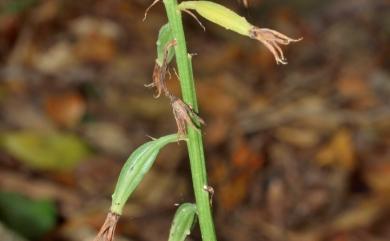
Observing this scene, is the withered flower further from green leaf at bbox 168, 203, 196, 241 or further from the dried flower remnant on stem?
green leaf at bbox 168, 203, 196, 241

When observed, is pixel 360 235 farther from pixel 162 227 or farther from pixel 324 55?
pixel 324 55

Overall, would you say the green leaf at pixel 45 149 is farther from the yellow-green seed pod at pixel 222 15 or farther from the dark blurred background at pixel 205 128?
the yellow-green seed pod at pixel 222 15

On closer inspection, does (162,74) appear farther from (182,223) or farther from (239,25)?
(182,223)

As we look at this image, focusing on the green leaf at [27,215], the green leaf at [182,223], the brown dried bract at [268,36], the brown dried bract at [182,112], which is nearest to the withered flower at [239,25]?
the brown dried bract at [268,36]

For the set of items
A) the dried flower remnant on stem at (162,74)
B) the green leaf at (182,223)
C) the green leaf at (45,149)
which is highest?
the green leaf at (45,149)

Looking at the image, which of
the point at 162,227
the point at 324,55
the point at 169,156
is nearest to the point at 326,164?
the point at 169,156

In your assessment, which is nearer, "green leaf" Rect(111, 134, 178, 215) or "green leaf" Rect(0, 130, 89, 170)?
"green leaf" Rect(111, 134, 178, 215)

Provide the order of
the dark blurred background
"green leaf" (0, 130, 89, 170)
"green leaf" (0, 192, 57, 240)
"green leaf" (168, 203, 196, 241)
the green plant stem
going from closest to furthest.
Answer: the green plant stem, "green leaf" (168, 203, 196, 241), "green leaf" (0, 192, 57, 240), the dark blurred background, "green leaf" (0, 130, 89, 170)

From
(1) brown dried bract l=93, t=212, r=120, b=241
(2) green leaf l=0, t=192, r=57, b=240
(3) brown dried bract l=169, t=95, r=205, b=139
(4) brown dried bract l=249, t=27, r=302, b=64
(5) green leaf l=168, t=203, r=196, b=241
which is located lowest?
(1) brown dried bract l=93, t=212, r=120, b=241

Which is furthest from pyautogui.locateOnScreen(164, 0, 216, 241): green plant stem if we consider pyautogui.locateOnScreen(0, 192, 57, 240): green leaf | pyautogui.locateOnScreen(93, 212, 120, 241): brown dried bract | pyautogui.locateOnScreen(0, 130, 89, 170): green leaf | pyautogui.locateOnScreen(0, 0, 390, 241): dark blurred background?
pyautogui.locateOnScreen(0, 130, 89, 170): green leaf
